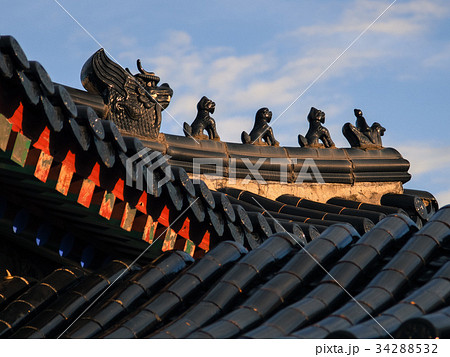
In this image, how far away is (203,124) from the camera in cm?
1035

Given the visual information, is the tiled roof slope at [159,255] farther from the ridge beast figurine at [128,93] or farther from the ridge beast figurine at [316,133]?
the ridge beast figurine at [316,133]

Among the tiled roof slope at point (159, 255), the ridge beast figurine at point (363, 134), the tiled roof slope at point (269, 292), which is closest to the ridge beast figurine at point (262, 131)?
the ridge beast figurine at point (363, 134)

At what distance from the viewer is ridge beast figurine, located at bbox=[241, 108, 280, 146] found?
10.8 metres

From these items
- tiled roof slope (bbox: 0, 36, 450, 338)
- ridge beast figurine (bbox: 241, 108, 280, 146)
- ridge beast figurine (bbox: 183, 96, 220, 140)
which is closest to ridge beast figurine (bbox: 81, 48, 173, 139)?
ridge beast figurine (bbox: 183, 96, 220, 140)

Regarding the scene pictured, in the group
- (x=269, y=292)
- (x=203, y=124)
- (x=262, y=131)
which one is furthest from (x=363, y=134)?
(x=269, y=292)

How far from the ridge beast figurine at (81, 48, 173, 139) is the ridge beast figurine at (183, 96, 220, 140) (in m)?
0.77

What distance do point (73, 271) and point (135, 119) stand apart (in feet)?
10.9

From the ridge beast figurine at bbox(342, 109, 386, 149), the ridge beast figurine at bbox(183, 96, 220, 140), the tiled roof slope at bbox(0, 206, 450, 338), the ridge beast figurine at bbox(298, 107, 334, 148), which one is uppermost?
the ridge beast figurine at bbox(342, 109, 386, 149)

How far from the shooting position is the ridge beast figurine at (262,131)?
35.3 ft

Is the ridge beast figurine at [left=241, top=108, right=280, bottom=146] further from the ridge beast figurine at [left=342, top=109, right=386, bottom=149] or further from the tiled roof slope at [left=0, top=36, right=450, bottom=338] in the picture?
the tiled roof slope at [left=0, top=36, right=450, bottom=338]

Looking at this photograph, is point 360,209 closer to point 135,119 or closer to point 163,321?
point 135,119

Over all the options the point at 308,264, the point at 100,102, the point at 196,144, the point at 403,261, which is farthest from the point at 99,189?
the point at 196,144

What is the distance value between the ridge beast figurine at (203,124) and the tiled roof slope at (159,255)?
12.1ft

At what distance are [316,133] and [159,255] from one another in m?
5.50
